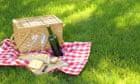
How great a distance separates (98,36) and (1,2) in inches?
105

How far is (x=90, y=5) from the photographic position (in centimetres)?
745

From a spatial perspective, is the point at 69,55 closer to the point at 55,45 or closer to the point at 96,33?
the point at 55,45

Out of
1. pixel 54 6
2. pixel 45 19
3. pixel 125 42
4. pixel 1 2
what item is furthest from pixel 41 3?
pixel 125 42

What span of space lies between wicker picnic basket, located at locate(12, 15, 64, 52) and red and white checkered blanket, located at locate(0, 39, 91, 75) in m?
0.16

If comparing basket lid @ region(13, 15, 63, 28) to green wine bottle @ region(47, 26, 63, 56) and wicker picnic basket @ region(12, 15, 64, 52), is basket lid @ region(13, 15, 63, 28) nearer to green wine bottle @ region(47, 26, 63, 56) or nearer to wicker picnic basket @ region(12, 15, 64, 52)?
wicker picnic basket @ region(12, 15, 64, 52)

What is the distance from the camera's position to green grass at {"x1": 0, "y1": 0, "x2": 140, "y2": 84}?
484 cm

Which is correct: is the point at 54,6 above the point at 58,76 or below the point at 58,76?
above

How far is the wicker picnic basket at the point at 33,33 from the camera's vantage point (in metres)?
5.42

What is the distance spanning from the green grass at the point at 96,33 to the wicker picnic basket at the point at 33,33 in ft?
1.68

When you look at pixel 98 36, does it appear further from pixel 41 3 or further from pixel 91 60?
pixel 41 3

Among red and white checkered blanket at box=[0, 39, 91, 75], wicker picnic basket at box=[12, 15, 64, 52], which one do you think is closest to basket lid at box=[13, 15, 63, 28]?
wicker picnic basket at box=[12, 15, 64, 52]

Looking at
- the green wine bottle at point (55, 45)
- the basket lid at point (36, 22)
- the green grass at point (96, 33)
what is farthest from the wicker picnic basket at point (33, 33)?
the green grass at point (96, 33)

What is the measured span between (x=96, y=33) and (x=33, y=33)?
1252 millimetres

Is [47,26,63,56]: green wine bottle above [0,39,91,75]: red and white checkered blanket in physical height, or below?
above
